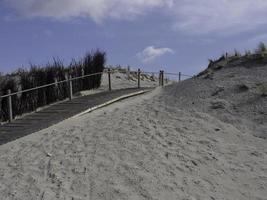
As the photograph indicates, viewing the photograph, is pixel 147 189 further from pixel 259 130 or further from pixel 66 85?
pixel 66 85

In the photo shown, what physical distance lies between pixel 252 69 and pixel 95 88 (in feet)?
32.0

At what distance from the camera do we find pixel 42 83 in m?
20.1

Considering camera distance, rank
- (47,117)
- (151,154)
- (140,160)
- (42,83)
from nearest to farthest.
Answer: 1. (140,160)
2. (151,154)
3. (47,117)
4. (42,83)

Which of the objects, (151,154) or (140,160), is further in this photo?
(151,154)

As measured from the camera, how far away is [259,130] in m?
12.0

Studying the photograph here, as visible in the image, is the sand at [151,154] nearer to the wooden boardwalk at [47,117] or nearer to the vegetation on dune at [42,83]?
the wooden boardwalk at [47,117]

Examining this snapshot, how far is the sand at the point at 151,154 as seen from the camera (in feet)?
31.2

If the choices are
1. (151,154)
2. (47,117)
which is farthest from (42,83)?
(151,154)

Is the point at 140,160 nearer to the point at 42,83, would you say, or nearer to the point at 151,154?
the point at 151,154

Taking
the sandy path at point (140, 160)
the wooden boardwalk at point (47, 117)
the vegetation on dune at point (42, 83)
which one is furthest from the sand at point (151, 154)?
the vegetation on dune at point (42, 83)

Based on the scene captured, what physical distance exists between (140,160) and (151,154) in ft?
1.20

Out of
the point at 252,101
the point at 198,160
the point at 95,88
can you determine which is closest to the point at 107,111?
the point at 252,101

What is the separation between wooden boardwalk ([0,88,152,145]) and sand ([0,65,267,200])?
24.0 inches

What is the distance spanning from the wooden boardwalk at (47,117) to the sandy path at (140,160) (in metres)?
0.73
